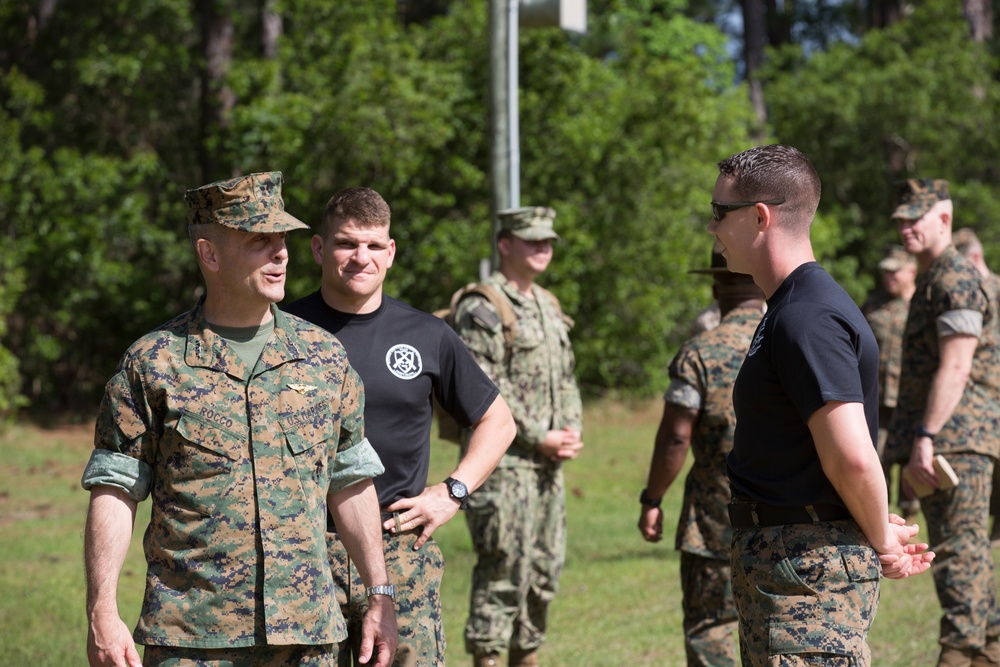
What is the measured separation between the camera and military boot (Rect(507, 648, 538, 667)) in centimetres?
652

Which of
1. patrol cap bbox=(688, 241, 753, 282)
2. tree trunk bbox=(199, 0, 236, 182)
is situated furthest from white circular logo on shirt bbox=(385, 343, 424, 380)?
tree trunk bbox=(199, 0, 236, 182)

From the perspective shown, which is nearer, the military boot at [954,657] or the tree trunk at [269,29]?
the military boot at [954,657]

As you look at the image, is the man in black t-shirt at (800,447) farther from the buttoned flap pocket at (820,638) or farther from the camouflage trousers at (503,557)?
the camouflage trousers at (503,557)

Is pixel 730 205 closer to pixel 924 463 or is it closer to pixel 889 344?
pixel 924 463

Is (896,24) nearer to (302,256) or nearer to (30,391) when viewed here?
(302,256)

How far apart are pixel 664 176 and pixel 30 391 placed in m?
10.3

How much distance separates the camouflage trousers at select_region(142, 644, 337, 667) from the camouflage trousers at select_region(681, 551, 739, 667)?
2.34m

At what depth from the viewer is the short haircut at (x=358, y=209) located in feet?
14.7

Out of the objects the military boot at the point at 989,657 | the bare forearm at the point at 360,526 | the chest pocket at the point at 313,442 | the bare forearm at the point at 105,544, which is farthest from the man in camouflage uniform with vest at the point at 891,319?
the bare forearm at the point at 105,544

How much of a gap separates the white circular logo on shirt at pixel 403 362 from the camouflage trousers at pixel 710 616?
1.75m

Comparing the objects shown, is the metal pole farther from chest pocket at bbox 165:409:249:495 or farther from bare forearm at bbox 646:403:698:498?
chest pocket at bbox 165:409:249:495

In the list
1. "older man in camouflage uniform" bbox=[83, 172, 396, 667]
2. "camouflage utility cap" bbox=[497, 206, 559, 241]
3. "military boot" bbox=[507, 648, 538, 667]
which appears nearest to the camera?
"older man in camouflage uniform" bbox=[83, 172, 396, 667]

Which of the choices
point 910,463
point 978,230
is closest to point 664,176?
point 978,230

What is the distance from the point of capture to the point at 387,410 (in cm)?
440
